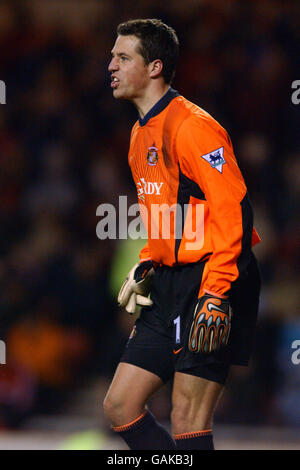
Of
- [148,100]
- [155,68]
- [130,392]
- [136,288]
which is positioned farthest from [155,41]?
[130,392]

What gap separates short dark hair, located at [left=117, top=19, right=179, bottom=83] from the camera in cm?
344

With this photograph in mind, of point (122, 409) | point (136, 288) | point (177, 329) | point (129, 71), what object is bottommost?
point (122, 409)

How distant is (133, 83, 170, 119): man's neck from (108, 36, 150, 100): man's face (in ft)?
0.07

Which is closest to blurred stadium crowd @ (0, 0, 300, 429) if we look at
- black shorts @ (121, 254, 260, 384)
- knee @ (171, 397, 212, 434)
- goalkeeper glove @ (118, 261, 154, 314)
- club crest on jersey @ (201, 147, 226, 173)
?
goalkeeper glove @ (118, 261, 154, 314)

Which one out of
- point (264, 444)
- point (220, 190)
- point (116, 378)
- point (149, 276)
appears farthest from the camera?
point (264, 444)

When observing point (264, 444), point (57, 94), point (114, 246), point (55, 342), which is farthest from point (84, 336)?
point (57, 94)

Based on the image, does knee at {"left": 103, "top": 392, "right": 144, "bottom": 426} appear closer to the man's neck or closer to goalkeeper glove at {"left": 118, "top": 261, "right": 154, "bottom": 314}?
goalkeeper glove at {"left": 118, "top": 261, "right": 154, "bottom": 314}

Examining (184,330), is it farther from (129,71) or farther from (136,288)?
(129,71)

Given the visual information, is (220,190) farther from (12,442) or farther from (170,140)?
(12,442)

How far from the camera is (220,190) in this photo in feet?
10.2

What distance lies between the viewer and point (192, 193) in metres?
3.26

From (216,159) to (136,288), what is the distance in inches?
28.8

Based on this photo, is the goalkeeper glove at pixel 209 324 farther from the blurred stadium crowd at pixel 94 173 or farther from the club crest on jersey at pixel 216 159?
the blurred stadium crowd at pixel 94 173
